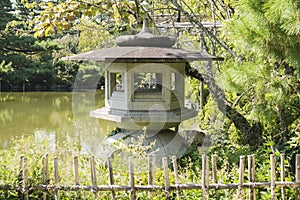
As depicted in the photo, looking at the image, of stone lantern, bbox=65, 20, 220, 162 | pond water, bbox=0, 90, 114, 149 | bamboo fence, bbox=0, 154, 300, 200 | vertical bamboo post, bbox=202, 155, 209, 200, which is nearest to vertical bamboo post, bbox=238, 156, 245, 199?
bamboo fence, bbox=0, 154, 300, 200

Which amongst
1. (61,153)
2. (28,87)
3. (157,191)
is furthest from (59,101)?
(157,191)

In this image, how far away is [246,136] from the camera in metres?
4.20

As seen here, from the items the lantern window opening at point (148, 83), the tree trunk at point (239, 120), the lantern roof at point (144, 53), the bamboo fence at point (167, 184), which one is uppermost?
the lantern roof at point (144, 53)

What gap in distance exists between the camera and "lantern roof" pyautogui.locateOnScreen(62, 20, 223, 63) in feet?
10.8

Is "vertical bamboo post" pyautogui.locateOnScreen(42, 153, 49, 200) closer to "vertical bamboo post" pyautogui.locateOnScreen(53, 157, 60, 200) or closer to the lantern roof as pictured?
"vertical bamboo post" pyautogui.locateOnScreen(53, 157, 60, 200)

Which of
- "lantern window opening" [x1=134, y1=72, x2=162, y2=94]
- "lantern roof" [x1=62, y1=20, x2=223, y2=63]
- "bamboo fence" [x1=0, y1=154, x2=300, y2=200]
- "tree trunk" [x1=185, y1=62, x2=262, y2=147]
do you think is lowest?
"bamboo fence" [x1=0, y1=154, x2=300, y2=200]

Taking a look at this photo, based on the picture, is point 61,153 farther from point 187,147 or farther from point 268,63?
point 268,63

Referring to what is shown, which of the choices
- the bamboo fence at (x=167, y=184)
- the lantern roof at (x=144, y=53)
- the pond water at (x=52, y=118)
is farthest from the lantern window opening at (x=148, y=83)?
the bamboo fence at (x=167, y=184)

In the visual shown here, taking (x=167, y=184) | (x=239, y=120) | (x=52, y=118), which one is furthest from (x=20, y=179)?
(x=52, y=118)

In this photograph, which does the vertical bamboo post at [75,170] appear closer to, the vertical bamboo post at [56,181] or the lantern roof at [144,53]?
the vertical bamboo post at [56,181]

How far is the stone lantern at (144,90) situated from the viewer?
3.49 meters

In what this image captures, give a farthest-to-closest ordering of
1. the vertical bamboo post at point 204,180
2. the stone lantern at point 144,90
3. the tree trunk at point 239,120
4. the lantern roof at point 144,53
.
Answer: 1. the tree trunk at point 239,120
2. the stone lantern at point 144,90
3. the lantern roof at point 144,53
4. the vertical bamboo post at point 204,180

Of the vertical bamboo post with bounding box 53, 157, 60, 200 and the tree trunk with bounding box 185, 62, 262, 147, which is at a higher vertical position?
the tree trunk with bounding box 185, 62, 262, 147

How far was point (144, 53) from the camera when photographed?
3.32 metres
